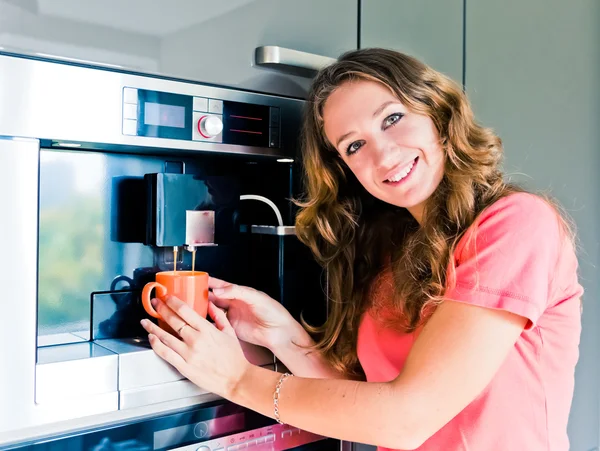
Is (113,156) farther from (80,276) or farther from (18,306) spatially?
(18,306)

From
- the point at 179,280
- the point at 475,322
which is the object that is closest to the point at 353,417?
the point at 475,322

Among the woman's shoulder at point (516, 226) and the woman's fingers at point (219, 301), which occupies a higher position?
the woman's shoulder at point (516, 226)

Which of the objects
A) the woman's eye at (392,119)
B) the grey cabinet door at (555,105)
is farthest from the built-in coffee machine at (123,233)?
the grey cabinet door at (555,105)

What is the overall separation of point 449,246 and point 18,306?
574mm

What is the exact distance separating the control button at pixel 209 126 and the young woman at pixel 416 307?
17 centimetres

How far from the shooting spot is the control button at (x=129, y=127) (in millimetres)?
765

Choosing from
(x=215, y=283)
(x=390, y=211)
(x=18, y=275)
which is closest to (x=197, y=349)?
(x=215, y=283)

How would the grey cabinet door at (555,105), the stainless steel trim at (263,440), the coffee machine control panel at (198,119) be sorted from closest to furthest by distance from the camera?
the coffee machine control panel at (198,119) → the stainless steel trim at (263,440) → the grey cabinet door at (555,105)

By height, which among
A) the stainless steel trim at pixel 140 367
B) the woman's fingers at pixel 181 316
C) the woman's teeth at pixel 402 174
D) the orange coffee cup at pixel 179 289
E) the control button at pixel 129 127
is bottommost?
the stainless steel trim at pixel 140 367

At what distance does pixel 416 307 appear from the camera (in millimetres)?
927

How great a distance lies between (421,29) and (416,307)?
533 millimetres

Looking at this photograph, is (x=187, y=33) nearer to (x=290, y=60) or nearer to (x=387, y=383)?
(x=290, y=60)

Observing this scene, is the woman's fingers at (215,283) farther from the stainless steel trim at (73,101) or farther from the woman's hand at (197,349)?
the stainless steel trim at (73,101)

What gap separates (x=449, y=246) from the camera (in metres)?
0.87
